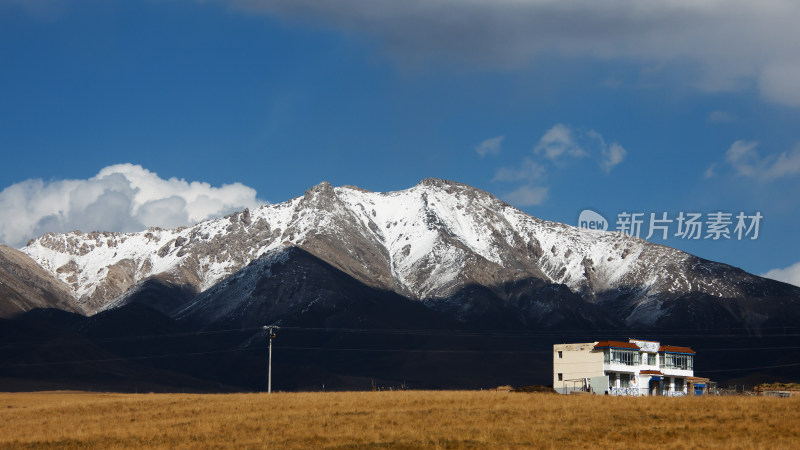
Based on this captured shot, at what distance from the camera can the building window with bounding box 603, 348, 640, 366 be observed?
124 metres

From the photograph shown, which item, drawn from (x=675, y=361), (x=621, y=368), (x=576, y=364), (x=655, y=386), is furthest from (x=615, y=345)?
(x=675, y=361)

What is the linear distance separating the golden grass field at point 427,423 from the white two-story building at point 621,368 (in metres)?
26.4

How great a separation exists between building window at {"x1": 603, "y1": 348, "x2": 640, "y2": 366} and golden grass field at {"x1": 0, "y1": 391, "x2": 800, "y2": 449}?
26.6m

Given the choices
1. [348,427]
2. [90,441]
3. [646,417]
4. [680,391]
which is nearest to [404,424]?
[348,427]

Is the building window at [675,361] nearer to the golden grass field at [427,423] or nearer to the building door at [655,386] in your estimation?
the building door at [655,386]

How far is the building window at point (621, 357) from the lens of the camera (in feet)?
408

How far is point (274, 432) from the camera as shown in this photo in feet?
255

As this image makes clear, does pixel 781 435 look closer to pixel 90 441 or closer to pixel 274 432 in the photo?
pixel 274 432

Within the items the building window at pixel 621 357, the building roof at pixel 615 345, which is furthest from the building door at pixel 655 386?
the building roof at pixel 615 345

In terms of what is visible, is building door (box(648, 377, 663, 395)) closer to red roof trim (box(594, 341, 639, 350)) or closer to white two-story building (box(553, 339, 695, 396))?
white two-story building (box(553, 339, 695, 396))

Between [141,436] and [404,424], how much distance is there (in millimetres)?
19758

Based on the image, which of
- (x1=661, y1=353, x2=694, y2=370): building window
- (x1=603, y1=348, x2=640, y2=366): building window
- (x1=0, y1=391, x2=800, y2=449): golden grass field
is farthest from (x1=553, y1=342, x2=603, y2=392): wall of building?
(x1=0, y1=391, x2=800, y2=449): golden grass field

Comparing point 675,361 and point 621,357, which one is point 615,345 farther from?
point 675,361

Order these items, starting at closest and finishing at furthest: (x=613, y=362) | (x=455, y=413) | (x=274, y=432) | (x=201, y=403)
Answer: (x=274, y=432)
(x=455, y=413)
(x=201, y=403)
(x=613, y=362)
